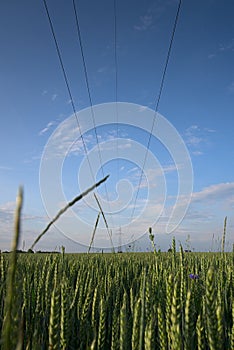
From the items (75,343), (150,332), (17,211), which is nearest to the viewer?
(17,211)

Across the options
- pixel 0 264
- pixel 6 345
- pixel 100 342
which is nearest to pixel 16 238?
pixel 6 345

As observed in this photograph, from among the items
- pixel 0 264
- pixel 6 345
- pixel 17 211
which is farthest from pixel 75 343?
pixel 17 211

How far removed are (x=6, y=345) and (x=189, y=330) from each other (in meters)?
0.69

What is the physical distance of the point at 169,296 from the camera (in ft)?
3.05

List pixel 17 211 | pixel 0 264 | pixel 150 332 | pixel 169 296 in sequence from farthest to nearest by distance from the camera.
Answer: pixel 0 264 → pixel 169 296 → pixel 150 332 → pixel 17 211

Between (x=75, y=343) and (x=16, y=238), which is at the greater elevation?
(x=16, y=238)

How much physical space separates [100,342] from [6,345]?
85 cm

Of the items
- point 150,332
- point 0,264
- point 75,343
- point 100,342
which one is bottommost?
point 75,343

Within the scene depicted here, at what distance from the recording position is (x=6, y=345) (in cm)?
39

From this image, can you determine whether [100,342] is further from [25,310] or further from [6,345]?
[6,345]

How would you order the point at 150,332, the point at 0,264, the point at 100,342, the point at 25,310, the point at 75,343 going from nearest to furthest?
1. the point at 150,332
2. the point at 100,342
3. the point at 75,343
4. the point at 25,310
5. the point at 0,264

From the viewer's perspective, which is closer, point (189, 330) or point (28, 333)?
point (189, 330)

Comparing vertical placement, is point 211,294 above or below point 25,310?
above

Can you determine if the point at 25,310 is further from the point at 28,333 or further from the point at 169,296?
the point at 169,296
